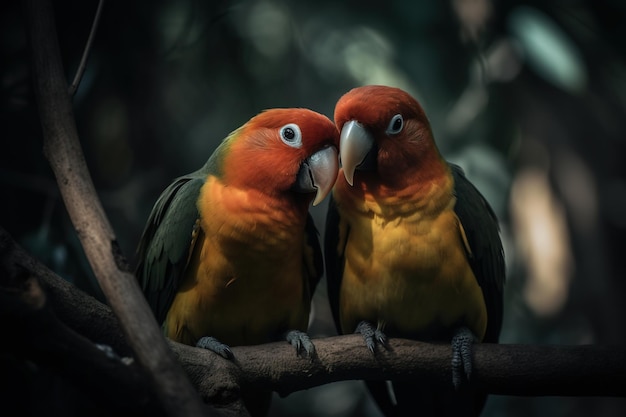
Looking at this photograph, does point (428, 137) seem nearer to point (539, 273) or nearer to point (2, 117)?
point (2, 117)

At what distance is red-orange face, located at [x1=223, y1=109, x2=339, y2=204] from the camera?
295 centimetres

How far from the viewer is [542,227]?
20.2 feet

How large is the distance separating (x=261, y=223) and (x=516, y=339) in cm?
324

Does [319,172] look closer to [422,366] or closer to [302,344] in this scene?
[302,344]

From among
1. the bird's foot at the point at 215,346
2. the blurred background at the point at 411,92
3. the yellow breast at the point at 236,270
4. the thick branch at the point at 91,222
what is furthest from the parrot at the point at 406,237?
the blurred background at the point at 411,92

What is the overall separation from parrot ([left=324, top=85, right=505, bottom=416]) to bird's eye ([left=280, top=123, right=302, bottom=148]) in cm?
19

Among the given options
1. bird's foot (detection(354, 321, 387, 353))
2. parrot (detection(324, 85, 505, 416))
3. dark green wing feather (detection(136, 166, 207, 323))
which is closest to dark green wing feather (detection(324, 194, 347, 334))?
parrot (detection(324, 85, 505, 416))

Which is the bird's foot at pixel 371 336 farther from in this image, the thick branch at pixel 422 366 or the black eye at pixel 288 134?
the black eye at pixel 288 134

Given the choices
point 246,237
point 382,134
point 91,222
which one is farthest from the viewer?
point 382,134

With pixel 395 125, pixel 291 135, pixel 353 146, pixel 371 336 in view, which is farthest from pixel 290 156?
pixel 371 336

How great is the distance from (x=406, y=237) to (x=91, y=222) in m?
1.42

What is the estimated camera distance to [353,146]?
2924mm

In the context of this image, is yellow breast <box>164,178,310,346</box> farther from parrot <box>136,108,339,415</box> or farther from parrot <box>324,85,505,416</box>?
parrot <box>324,85,505,416</box>

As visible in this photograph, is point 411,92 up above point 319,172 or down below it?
above
